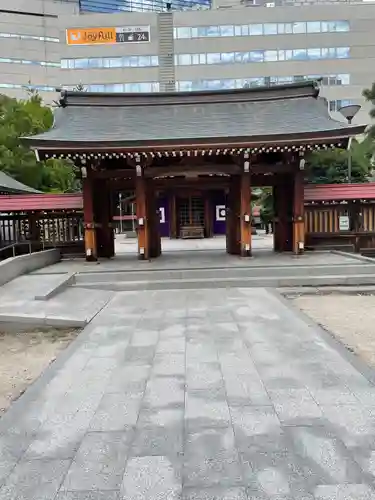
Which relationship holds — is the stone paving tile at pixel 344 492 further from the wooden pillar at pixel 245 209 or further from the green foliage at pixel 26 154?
the green foliage at pixel 26 154

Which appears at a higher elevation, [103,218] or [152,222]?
[103,218]

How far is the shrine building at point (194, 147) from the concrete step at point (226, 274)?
2135 millimetres

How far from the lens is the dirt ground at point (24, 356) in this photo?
4.31 metres

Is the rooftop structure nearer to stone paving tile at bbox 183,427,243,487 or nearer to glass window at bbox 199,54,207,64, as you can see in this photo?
stone paving tile at bbox 183,427,243,487

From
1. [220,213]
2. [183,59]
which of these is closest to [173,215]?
[220,213]

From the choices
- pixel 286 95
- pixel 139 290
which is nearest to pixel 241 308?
pixel 139 290

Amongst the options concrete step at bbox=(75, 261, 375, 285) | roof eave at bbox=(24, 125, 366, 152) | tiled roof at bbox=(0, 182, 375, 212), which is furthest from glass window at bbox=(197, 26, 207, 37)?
concrete step at bbox=(75, 261, 375, 285)

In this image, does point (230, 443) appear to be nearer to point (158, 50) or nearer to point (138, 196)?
point (138, 196)

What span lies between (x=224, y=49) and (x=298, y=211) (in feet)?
113

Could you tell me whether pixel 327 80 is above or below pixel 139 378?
above

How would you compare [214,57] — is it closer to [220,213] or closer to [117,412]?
[220,213]

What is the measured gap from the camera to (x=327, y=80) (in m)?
40.9

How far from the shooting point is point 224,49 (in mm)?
41094

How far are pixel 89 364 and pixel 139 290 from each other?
4909 millimetres
